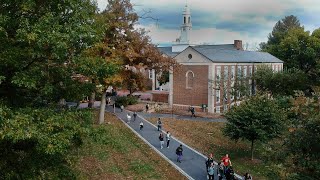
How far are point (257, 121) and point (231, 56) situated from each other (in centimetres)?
2743

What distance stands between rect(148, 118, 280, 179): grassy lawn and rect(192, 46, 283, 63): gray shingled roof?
12163 mm

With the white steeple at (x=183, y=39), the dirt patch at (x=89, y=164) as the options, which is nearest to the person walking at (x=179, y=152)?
the dirt patch at (x=89, y=164)

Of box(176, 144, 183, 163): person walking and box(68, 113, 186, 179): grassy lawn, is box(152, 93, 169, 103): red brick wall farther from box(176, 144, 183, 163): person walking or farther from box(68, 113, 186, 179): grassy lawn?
box(176, 144, 183, 163): person walking

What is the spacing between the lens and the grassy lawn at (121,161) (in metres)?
22.7

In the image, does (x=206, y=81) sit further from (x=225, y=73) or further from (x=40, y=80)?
(x=40, y=80)

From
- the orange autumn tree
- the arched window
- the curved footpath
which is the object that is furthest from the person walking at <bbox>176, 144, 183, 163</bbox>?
the arched window

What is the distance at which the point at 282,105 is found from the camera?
36562 mm

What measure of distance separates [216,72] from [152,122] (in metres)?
14.2

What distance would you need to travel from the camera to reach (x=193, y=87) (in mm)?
49000

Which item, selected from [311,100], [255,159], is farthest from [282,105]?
[311,100]

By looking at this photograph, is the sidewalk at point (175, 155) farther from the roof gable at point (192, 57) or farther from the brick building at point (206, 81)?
the roof gable at point (192, 57)

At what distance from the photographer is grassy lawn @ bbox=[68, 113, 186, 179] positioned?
22.7 m

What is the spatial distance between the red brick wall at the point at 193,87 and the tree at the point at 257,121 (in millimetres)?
19063

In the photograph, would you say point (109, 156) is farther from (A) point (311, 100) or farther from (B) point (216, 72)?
(B) point (216, 72)
